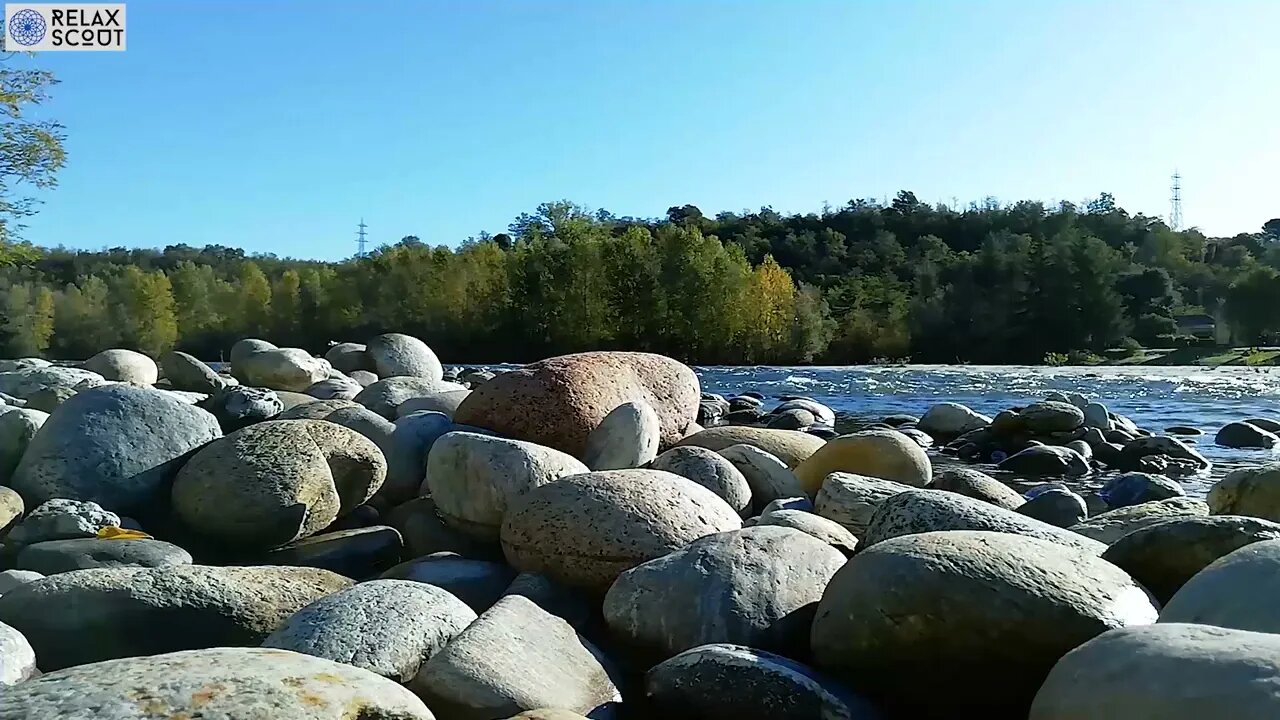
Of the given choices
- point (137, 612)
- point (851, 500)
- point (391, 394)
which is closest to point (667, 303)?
point (391, 394)

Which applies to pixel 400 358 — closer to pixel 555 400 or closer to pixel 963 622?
pixel 555 400

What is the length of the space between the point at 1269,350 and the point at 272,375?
136 ft

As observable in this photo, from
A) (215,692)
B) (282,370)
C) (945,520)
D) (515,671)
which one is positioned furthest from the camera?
(282,370)

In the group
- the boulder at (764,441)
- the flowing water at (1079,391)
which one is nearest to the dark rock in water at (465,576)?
the boulder at (764,441)

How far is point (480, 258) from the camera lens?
56.6 metres

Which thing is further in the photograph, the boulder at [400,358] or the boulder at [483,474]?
the boulder at [400,358]

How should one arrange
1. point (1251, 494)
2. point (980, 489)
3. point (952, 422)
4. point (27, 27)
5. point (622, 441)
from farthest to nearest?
point (952, 422) < point (27, 27) < point (980, 489) < point (622, 441) < point (1251, 494)

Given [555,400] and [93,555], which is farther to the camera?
[555,400]

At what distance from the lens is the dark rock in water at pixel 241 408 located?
7.55 metres

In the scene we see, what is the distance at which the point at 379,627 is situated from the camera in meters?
3.48

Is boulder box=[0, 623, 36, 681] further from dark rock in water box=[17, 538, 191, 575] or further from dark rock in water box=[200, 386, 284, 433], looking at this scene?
dark rock in water box=[200, 386, 284, 433]

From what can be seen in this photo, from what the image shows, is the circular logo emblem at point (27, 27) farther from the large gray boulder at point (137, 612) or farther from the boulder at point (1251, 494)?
the boulder at point (1251, 494)

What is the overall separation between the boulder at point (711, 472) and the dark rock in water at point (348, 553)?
1665 mm

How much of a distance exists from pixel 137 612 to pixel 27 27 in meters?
13.4
